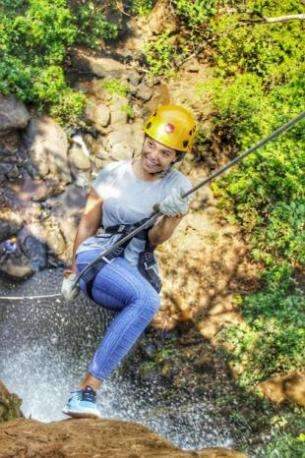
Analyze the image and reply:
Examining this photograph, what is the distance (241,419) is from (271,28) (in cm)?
707

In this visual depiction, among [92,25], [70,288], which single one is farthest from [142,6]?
[70,288]

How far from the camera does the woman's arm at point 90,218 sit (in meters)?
4.25

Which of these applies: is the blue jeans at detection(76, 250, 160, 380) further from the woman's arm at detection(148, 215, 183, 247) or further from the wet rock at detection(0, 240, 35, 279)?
the wet rock at detection(0, 240, 35, 279)

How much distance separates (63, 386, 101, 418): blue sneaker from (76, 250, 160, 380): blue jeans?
0.16m

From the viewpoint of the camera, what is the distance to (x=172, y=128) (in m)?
4.05

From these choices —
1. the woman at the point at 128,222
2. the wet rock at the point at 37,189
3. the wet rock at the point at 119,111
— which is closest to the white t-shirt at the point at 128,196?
the woman at the point at 128,222

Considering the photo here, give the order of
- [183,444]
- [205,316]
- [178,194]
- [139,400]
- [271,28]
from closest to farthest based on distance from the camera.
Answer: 1. [178,194]
2. [183,444]
3. [139,400]
4. [205,316]
5. [271,28]

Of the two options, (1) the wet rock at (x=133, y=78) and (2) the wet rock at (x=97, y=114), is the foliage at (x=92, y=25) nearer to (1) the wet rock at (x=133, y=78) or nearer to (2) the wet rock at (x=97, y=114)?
(1) the wet rock at (x=133, y=78)

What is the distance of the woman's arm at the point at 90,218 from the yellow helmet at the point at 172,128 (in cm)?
63

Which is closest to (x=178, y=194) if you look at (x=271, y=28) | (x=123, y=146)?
(x=123, y=146)

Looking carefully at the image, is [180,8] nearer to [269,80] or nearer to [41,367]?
[269,80]

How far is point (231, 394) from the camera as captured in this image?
768cm

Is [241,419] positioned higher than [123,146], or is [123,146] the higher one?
[123,146]

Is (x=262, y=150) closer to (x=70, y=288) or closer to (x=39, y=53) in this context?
(x=39, y=53)
